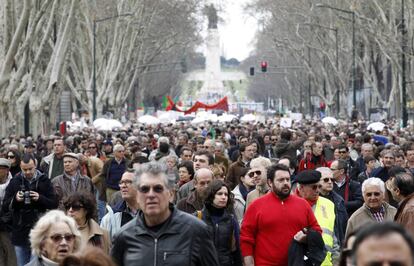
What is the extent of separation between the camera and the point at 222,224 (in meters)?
8.98

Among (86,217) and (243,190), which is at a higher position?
(86,217)

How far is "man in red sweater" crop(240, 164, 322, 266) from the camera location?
8984 millimetres

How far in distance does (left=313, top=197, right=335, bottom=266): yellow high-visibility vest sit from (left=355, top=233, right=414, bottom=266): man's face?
563 cm

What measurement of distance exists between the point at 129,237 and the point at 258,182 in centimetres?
511

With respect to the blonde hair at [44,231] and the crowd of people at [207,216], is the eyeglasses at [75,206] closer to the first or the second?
the crowd of people at [207,216]

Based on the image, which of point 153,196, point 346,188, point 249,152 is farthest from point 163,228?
point 249,152

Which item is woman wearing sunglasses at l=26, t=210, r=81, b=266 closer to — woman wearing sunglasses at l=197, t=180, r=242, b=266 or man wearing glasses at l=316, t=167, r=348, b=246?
woman wearing sunglasses at l=197, t=180, r=242, b=266

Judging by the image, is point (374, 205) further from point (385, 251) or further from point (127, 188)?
point (385, 251)

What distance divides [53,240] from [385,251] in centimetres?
314

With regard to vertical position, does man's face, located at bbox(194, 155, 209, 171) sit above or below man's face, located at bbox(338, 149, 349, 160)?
above

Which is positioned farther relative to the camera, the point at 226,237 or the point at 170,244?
the point at 226,237

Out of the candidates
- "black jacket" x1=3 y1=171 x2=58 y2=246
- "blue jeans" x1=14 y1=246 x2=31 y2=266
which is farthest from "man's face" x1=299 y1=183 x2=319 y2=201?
"blue jeans" x1=14 y1=246 x2=31 y2=266

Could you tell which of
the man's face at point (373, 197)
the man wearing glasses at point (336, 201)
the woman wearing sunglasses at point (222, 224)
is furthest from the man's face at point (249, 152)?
the woman wearing sunglasses at point (222, 224)

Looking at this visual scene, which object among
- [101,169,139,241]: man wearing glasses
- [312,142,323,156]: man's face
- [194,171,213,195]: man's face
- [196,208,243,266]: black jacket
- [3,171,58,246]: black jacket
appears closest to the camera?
[196,208,243,266]: black jacket
